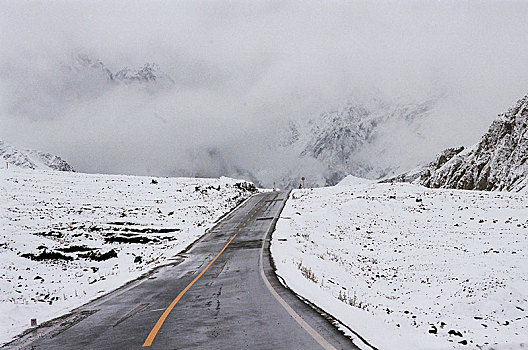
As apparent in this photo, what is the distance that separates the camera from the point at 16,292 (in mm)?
13930

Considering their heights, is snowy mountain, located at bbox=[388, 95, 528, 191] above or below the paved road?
above

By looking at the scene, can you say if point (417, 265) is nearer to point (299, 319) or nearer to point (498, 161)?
point (299, 319)

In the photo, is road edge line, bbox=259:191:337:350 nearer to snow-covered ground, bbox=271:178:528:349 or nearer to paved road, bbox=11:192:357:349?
paved road, bbox=11:192:357:349

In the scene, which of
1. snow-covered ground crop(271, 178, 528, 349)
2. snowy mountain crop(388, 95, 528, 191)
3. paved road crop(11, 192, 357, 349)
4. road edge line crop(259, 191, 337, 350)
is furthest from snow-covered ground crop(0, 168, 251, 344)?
snowy mountain crop(388, 95, 528, 191)

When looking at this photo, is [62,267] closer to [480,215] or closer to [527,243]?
[527,243]

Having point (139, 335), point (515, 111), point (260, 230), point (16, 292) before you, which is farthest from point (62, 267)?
point (515, 111)

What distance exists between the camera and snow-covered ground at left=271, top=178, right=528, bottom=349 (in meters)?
8.13

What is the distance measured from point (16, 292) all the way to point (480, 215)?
30.4 metres

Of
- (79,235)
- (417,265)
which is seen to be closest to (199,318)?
(417,265)

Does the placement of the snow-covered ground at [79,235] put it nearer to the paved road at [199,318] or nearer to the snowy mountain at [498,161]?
the paved road at [199,318]

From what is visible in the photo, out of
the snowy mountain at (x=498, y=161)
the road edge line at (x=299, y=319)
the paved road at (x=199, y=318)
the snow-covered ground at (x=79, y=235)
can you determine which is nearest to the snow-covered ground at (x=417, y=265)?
the road edge line at (x=299, y=319)

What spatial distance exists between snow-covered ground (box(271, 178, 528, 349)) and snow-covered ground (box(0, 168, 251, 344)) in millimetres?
7110

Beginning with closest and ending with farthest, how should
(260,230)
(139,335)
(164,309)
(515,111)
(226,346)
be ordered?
(226,346) < (139,335) < (164,309) < (260,230) < (515,111)

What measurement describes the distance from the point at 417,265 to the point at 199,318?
13.6 meters
